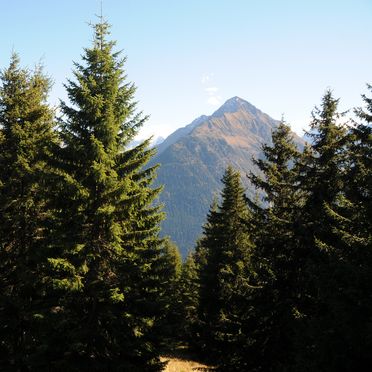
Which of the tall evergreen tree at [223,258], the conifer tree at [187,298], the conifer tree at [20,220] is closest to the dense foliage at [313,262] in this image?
the tall evergreen tree at [223,258]

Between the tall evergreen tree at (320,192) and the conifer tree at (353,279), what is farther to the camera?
the tall evergreen tree at (320,192)

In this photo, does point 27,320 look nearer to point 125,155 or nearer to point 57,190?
point 57,190

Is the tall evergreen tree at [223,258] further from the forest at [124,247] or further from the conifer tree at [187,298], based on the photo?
the conifer tree at [187,298]

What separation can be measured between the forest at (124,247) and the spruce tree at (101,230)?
56mm

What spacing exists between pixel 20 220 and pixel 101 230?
500 centimetres

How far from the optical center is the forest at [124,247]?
13.6 meters

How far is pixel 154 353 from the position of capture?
15.9 m

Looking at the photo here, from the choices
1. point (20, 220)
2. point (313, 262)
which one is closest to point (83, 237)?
point (20, 220)

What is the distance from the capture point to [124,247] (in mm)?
16391

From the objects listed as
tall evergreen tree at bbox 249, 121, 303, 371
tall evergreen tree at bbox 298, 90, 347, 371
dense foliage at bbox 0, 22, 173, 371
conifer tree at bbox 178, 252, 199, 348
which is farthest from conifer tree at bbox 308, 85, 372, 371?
conifer tree at bbox 178, 252, 199, 348

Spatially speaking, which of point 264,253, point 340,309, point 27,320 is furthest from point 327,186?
point 27,320

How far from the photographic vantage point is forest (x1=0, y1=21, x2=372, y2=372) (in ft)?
44.7

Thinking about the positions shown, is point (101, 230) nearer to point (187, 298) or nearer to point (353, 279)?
point (353, 279)

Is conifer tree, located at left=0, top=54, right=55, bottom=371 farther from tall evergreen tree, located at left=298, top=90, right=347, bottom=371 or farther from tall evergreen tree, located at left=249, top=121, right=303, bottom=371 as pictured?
tall evergreen tree, located at left=298, top=90, right=347, bottom=371
